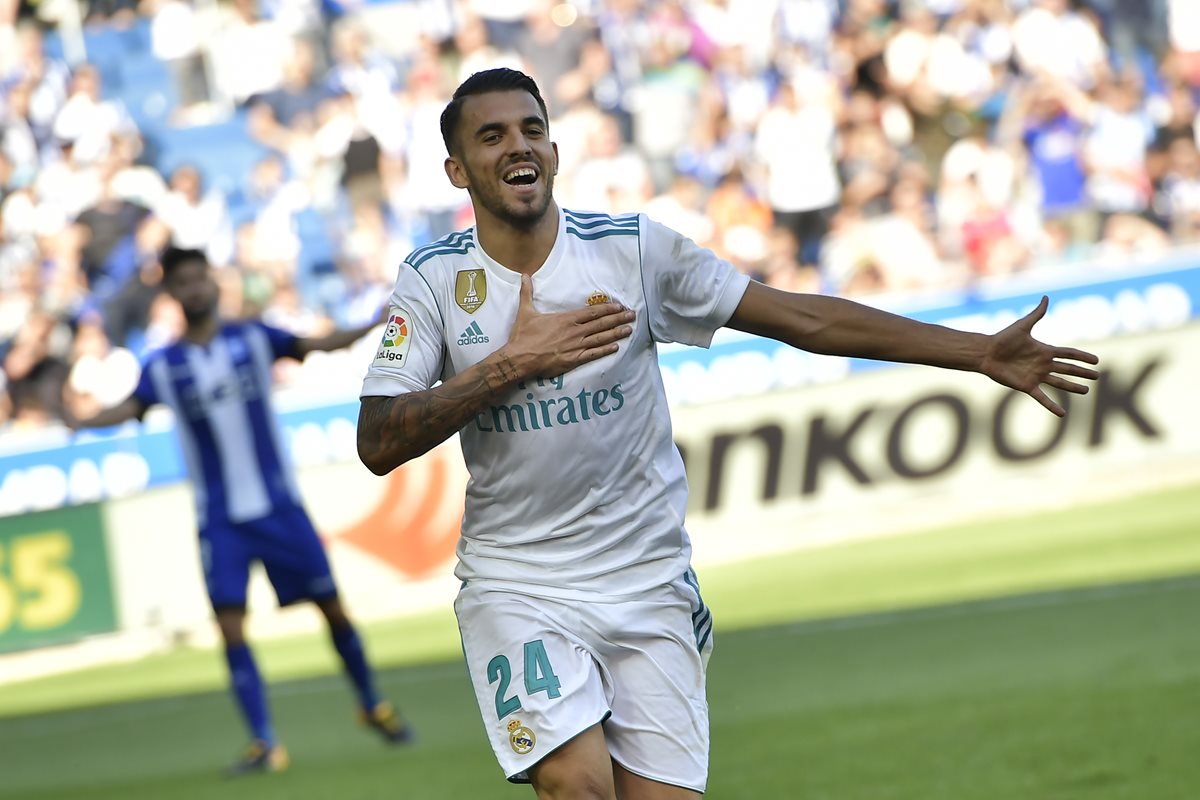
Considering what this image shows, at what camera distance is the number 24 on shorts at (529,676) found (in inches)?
163

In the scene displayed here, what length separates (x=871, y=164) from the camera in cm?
1469

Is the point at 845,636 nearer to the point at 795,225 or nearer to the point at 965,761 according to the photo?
the point at 965,761

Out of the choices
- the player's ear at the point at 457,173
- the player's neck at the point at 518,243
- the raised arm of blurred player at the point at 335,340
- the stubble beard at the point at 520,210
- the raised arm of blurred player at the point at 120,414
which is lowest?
the raised arm of blurred player at the point at 120,414

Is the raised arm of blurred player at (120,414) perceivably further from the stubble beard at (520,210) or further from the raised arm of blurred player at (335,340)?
the stubble beard at (520,210)

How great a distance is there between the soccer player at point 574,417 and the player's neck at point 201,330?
464 cm

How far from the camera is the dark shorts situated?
8672mm

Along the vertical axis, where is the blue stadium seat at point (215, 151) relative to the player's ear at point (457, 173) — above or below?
above

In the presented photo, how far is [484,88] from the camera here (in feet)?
13.8

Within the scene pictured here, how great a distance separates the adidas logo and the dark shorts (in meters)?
4.67

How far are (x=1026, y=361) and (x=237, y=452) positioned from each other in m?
5.49

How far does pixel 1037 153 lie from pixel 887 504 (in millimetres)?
4045

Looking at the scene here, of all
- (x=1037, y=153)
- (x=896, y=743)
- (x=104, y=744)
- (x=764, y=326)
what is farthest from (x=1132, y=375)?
(x=764, y=326)

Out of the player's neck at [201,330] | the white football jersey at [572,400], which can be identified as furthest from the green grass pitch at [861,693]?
the white football jersey at [572,400]

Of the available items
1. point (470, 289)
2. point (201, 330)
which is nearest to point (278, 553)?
point (201, 330)
